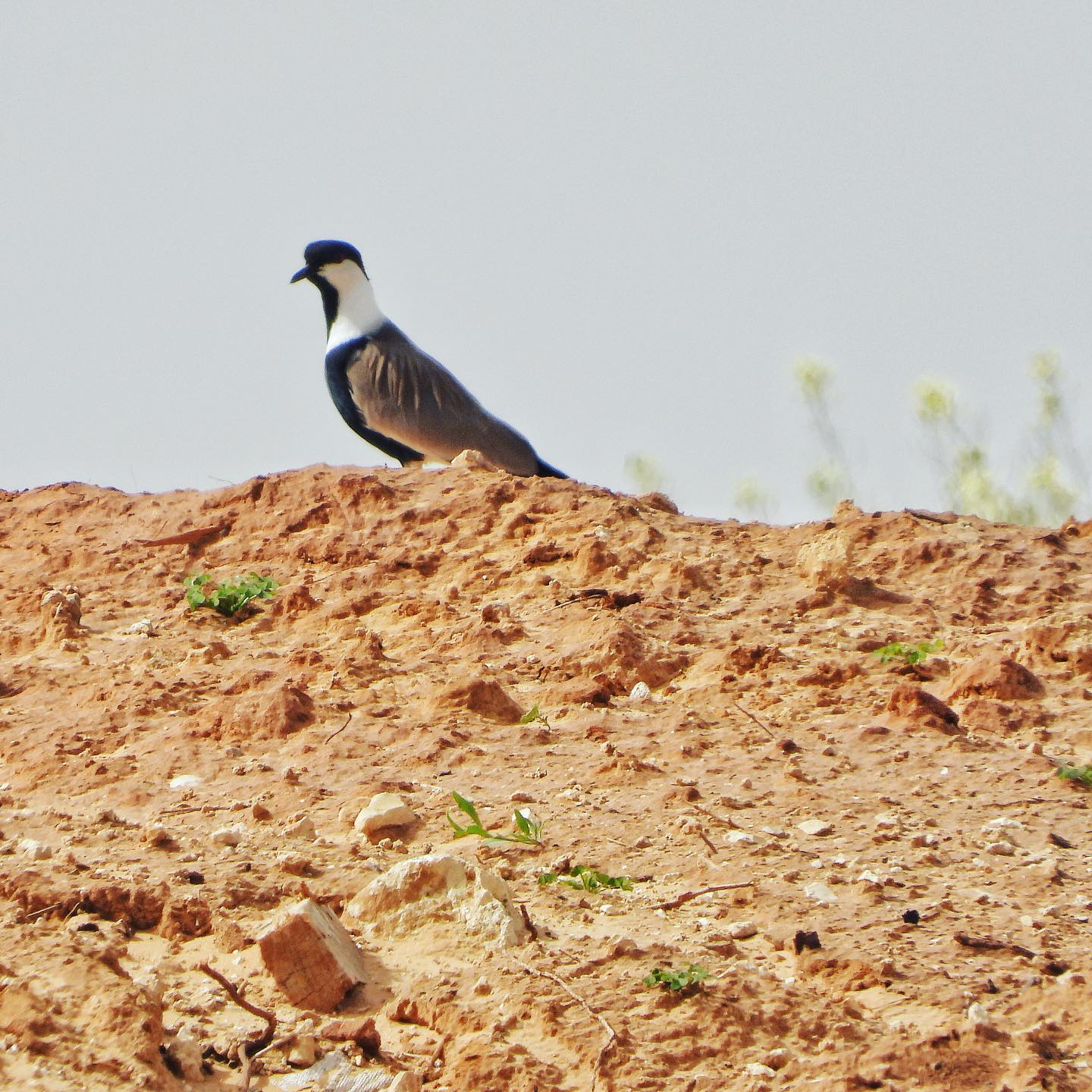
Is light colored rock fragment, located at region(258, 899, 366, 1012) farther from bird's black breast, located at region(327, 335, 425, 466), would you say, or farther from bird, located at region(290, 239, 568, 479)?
bird's black breast, located at region(327, 335, 425, 466)

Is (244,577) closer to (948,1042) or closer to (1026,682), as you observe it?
(1026,682)

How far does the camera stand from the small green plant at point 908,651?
4.84 m

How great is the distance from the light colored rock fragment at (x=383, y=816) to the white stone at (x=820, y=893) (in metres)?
0.95

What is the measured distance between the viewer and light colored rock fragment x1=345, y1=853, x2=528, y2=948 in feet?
10.4

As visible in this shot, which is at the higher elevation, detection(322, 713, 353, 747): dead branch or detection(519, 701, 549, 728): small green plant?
detection(322, 713, 353, 747): dead branch

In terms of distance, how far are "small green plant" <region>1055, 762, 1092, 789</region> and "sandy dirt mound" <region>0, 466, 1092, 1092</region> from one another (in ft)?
0.11

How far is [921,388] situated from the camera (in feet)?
37.1

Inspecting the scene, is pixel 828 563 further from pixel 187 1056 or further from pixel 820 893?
pixel 187 1056

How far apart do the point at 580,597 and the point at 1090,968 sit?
8.46 feet

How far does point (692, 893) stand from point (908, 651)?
5.83 ft

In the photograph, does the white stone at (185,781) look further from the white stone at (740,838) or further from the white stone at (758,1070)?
the white stone at (758,1070)

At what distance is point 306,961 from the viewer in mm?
2965

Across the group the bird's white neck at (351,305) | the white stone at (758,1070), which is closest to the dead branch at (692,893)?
the white stone at (758,1070)

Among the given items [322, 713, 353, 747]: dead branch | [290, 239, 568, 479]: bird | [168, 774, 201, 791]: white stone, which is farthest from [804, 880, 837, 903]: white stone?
[290, 239, 568, 479]: bird
